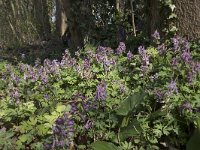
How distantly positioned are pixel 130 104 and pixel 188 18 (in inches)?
94.5

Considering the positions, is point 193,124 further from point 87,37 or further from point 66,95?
point 87,37

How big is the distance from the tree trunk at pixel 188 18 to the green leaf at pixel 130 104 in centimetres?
222

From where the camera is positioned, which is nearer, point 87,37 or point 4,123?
point 4,123

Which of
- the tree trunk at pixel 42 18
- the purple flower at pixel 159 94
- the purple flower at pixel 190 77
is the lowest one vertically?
the purple flower at pixel 159 94

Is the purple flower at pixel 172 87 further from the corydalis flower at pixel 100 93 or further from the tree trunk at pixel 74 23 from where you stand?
the tree trunk at pixel 74 23

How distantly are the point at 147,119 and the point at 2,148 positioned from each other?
4.47 ft

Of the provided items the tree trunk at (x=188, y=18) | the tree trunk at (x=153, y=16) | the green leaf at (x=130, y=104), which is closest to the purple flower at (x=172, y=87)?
the green leaf at (x=130, y=104)

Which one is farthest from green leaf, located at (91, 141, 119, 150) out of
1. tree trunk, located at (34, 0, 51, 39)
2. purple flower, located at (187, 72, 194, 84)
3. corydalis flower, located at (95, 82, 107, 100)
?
tree trunk, located at (34, 0, 51, 39)

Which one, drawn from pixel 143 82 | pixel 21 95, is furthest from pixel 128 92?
pixel 21 95

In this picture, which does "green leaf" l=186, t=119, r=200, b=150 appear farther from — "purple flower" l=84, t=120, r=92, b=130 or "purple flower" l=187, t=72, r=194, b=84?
"purple flower" l=84, t=120, r=92, b=130

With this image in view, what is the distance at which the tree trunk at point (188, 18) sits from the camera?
549 cm

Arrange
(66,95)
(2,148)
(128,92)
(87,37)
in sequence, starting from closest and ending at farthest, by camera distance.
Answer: (2,148) → (128,92) → (66,95) → (87,37)

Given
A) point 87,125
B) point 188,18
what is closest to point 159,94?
point 87,125

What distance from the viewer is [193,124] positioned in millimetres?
3645
